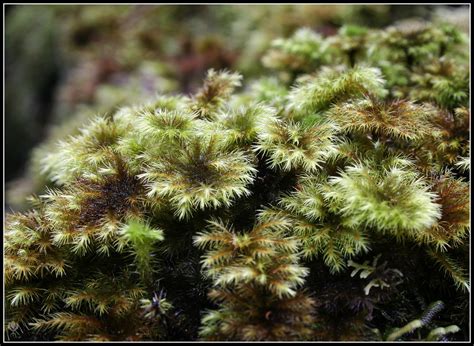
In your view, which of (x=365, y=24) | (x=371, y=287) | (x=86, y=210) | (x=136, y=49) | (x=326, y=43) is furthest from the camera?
(x=136, y=49)

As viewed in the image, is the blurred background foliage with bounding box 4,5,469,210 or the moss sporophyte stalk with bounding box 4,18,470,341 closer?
the moss sporophyte stalk with bounding box 4,18,470,341

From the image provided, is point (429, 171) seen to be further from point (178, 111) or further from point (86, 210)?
point (86, 210)

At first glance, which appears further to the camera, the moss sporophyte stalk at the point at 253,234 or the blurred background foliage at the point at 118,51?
the blurred background foliage at the point at 118,51

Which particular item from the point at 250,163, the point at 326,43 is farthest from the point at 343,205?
the point at 326,43

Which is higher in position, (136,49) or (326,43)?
(326,43)
